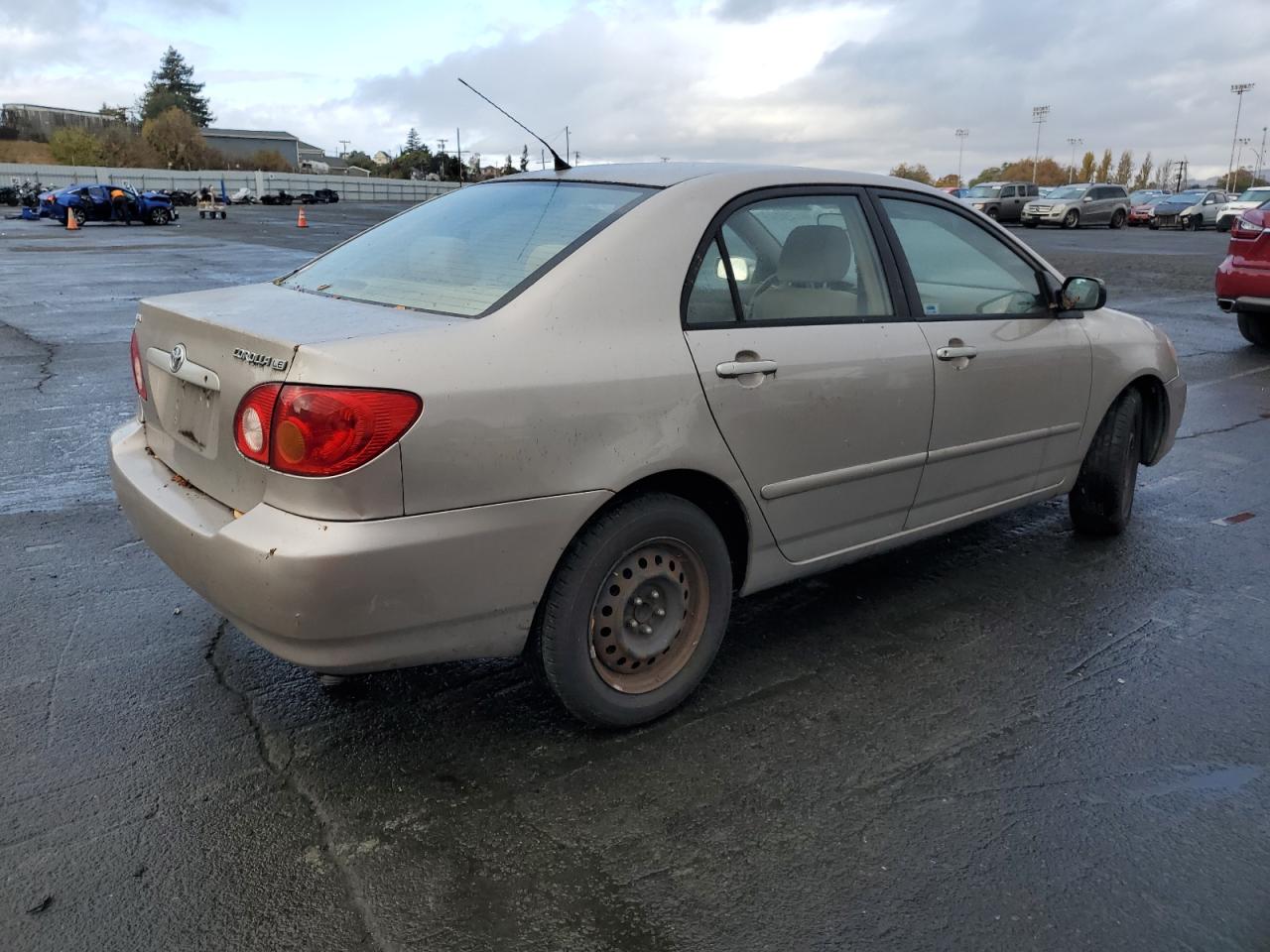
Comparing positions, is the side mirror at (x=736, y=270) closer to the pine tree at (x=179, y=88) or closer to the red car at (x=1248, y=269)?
the red car at (x=1248, y=269)

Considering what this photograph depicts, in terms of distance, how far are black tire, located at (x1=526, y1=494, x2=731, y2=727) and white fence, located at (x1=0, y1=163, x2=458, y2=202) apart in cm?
6570

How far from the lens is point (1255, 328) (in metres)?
11.0

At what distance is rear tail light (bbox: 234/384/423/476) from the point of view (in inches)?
95.2

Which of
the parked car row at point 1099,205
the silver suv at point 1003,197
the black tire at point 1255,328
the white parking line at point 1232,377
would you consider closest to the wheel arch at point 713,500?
the white parking line at point 1232,377

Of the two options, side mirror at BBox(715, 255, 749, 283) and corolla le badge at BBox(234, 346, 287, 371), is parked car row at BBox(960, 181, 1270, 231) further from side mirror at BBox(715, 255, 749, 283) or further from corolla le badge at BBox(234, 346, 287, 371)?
corolla le badge at BBox(234, 346, 287, 371)

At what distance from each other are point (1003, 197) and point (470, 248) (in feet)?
140

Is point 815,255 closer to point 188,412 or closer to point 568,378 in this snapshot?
point 568,378

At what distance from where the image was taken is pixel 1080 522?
4906 millimetres

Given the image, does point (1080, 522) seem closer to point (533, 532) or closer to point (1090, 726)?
point (1090, 726)

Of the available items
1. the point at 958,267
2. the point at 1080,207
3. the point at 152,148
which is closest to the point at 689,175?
the point at 958,267

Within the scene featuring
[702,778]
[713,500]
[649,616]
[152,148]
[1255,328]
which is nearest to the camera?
[702,778]

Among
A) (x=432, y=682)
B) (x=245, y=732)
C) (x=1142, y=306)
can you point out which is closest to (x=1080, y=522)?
(x=432, y=682)

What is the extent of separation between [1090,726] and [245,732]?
2.57 meters

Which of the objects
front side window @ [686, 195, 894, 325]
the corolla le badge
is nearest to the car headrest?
front side window @ [686, 195, 894, 325]
